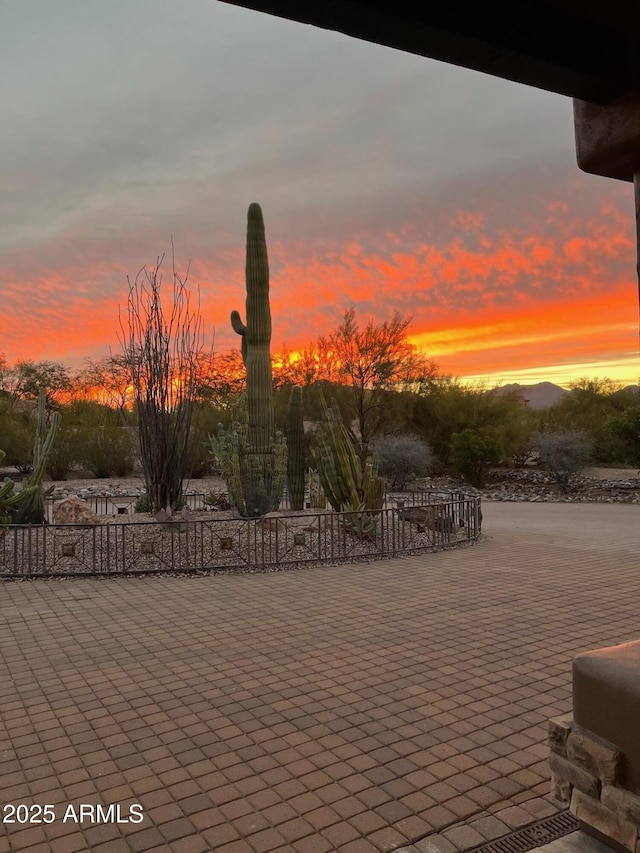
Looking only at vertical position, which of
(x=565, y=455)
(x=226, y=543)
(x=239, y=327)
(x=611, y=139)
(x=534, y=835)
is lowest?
(x=534, y=835)

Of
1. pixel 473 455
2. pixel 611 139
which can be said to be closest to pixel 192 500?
pixel 473 455

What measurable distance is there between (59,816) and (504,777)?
6.65 feet

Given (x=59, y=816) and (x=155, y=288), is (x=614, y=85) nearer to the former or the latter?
(x=59, y=816)

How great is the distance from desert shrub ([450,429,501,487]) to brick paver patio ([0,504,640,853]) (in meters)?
14.7

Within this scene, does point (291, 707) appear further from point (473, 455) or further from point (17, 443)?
point (17, 443)

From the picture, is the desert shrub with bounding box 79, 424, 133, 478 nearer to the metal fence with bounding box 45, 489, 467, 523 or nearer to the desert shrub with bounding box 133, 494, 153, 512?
the metal fence with bounding box 45, 489, 467, 523

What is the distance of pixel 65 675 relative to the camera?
4.48 m

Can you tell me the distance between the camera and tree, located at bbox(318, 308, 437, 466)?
88.8 ft

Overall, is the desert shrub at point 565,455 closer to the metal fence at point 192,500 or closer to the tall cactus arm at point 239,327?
the metal fence at point 192,500

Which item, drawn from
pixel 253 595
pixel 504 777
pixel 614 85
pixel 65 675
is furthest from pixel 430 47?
pixel 253 595

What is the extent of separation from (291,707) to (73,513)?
794 cm

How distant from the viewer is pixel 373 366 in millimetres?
27312

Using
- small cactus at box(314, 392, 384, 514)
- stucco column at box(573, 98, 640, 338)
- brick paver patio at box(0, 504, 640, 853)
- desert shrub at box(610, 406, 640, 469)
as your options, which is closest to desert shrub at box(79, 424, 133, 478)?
small cactus at box(314, 392, 384, 514)

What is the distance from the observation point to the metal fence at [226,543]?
816 cm
